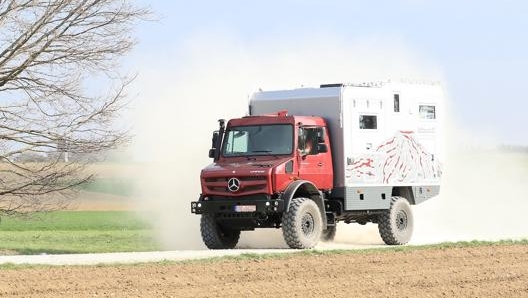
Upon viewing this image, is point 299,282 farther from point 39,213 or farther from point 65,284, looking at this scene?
point 39,213

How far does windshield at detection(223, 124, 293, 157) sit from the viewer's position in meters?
23.6

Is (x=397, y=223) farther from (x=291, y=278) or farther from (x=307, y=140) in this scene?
(x=291, y=278)

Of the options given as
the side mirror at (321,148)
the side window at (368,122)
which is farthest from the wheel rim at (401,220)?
the side mirror at (321,148)

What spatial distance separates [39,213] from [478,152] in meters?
15.3

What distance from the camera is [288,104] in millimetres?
25391

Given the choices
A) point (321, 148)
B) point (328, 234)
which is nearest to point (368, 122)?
point (321, 148)

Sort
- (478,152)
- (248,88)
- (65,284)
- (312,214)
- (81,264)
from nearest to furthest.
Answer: (65,284) → (81,264) → (312,214) → (248,88) → (478,152)

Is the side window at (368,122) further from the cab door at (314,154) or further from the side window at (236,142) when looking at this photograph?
the side window at (236,142)

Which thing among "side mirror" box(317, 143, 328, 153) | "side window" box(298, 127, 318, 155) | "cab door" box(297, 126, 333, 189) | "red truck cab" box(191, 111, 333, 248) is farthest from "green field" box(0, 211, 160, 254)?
"side mirror" box(317, 143, 328, 153)

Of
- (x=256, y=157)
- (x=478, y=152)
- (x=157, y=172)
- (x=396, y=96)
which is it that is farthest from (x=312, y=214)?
(x=478, y=152)

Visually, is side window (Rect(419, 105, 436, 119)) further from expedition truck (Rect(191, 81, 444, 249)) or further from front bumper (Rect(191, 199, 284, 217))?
front bumper (Rect(191, 199, 284, 217))

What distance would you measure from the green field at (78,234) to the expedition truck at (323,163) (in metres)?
7.53

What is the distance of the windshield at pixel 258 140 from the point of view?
23.6 meters

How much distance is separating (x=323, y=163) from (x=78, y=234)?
2232 cm
